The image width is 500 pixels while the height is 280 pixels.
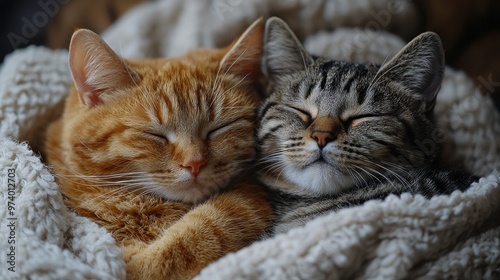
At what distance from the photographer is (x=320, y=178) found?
1.35 meters

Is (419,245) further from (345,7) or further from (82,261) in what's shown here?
(345,7)

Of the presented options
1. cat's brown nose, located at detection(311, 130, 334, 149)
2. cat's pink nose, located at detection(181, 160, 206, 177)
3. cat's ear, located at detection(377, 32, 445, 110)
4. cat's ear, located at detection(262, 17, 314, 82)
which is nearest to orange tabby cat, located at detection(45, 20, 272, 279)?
cat's pink nose, located at detection(181, 160, 206, 177)

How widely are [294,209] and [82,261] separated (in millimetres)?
604

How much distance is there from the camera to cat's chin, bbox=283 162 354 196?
1.34 metres

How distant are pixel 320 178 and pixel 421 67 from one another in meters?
0.45

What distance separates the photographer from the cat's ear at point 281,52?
1.54m

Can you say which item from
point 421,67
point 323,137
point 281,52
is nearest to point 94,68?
point 281,52

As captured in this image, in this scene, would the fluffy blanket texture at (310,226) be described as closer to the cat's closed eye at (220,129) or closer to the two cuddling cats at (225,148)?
the two cuddling cats at (225,148)

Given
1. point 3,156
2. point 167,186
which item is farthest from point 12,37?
point 167,186

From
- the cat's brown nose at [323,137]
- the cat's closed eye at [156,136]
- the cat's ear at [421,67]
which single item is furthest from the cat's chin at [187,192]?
the cat's ear at [421,67]

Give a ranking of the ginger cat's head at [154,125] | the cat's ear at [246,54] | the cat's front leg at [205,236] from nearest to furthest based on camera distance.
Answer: the cat's front leg at [205,236]
the ginger cat's head at [154,125]
the cat's ear at [246,54]

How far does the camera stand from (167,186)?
137 centimetres

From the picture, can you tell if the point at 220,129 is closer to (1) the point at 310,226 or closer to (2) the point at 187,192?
(2) the point at 187,192

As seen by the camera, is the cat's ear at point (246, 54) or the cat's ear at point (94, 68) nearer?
the cat's ear at point (94, 68)
